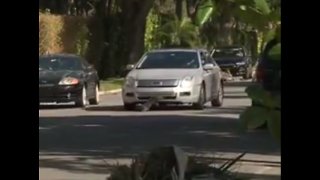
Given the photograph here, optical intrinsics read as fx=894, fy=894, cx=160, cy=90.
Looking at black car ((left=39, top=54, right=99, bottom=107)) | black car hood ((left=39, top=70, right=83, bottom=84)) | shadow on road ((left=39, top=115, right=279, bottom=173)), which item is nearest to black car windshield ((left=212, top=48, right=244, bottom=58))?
black car ((left=39, top=54, right=99, bottom=107))

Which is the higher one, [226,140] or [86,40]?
[86,40]

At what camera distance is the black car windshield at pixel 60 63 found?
2366cm

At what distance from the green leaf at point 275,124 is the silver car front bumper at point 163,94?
1801 centimetres

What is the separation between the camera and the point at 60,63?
78.7 feet

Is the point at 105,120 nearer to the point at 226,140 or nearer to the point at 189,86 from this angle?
the point at 189,86

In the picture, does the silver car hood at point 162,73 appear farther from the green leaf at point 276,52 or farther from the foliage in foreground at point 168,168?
the green leaf at point 276,52

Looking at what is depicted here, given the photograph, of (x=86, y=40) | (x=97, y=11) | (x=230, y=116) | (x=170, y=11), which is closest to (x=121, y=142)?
(x=230, y=116)

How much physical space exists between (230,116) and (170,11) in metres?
37.6

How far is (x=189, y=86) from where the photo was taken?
68.0 feet

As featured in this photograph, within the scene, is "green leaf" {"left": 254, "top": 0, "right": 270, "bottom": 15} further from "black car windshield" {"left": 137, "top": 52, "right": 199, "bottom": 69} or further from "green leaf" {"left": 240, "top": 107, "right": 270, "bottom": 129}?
"black car windshield" {"left": 137, "top": 52, "right": 199, "bottom": 69}

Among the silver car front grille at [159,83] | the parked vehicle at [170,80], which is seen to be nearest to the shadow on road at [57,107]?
the parked vehicle at [170,80]

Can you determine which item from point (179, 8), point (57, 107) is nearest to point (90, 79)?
point (57, 107)
